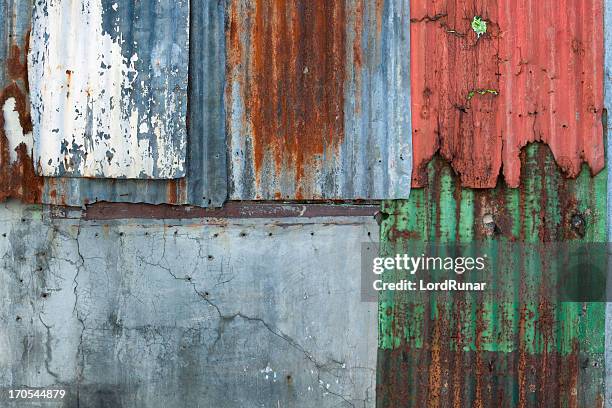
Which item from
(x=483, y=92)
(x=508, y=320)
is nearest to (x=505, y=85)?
(x=483, y=92)

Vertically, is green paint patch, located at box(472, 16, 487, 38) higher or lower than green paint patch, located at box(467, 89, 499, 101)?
higher

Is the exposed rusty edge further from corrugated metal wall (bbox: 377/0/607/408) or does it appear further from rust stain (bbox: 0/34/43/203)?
corrugated metal wall (bbox: 377/0/607/408)

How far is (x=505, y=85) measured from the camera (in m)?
3.53

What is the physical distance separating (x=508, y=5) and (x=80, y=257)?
10.8 ft

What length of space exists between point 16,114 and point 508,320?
11.6 ft

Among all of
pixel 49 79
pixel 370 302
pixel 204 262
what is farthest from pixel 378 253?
pixel 49 79

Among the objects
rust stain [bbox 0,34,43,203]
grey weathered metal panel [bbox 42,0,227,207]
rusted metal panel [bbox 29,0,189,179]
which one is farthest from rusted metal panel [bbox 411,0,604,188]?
rust stain [bbox 0,34,43,203]

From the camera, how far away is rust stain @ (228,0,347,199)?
3.56m

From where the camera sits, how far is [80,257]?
363 centimetres

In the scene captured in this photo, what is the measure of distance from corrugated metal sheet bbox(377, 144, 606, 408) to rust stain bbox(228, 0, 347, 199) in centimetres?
73

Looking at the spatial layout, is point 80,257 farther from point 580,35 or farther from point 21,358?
point 580,35

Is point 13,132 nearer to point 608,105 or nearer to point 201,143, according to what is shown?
point 201,143

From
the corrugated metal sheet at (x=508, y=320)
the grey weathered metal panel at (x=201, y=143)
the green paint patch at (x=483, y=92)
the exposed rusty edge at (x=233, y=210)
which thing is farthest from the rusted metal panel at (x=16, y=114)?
the green paint patch at (x=483, y=92)

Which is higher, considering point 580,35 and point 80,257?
point 580,35
